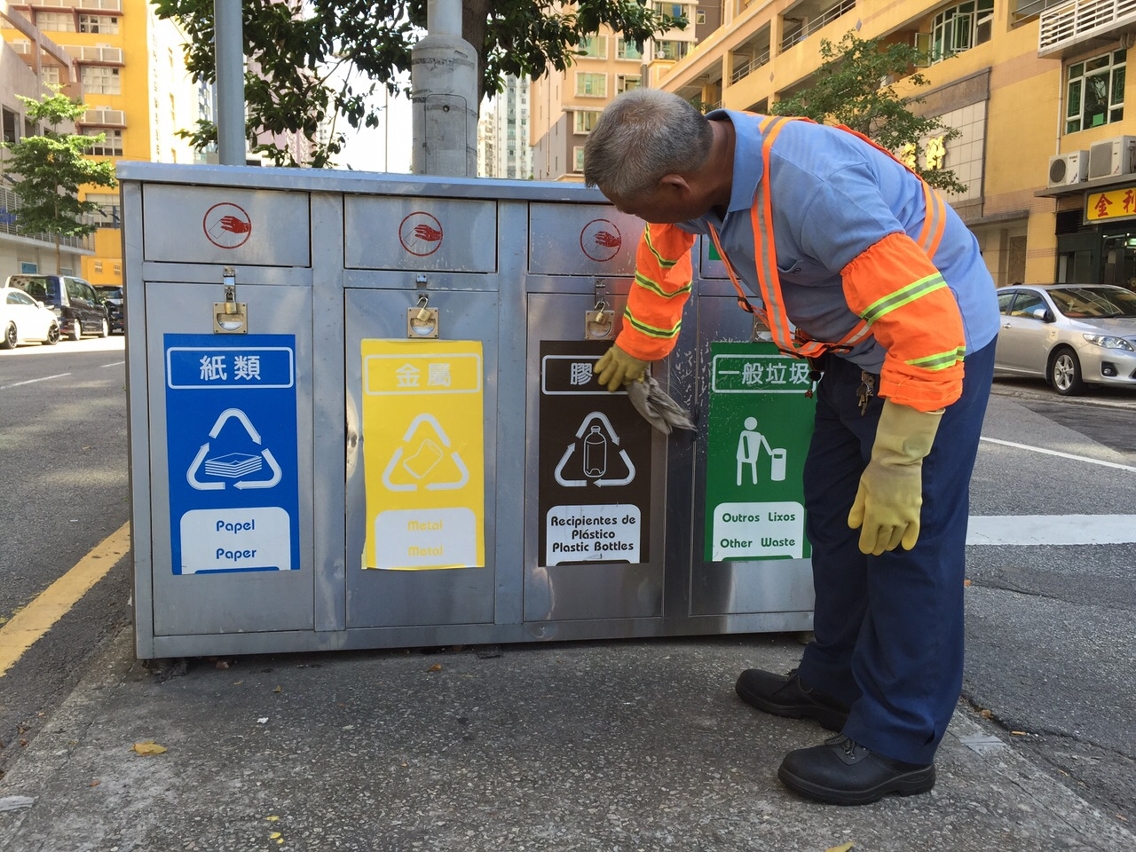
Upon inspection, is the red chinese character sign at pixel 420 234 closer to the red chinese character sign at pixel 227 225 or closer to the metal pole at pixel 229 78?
the red chinese character sign at pixel 227 225

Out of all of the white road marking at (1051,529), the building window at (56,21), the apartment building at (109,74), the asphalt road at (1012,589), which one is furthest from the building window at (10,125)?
the white road marking at (1051,529)

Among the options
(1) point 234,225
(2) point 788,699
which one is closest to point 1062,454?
(2) point 788,699

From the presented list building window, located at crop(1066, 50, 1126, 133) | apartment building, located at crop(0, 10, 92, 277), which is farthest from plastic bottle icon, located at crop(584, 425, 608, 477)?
apartment building, located at crop(0, 10, 92, 277)

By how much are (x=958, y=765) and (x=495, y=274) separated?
1877mm

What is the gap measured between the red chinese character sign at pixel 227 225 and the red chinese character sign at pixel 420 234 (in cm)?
44

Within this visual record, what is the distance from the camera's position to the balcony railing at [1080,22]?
21.4 meters

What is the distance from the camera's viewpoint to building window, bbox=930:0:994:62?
27.1 meters

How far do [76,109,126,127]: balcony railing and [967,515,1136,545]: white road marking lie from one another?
66928 millimetres

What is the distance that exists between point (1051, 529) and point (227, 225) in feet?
15.2

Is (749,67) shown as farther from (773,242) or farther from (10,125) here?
(773,242)

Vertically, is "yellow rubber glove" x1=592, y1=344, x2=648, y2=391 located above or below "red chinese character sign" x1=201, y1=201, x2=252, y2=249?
below

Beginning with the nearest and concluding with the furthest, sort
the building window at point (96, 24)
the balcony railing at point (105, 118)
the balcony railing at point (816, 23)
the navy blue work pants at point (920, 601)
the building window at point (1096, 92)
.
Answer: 1. the navy blue work pants at point (920, 601)
2. the building window at point (1096, 92)
3. the balcony railing at point (816, 23)
4. the balcony railing at point (105, 118)
5. the building window at point (96, 24)

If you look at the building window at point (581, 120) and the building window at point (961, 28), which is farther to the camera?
the building window at point (581, 120)

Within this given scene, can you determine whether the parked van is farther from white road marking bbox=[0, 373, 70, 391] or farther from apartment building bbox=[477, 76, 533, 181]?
apartment building bbox=[477, 76, 533, 181]
